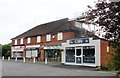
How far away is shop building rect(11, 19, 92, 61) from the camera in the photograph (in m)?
43.1

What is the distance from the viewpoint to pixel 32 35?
50.3 m

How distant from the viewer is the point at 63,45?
115ft

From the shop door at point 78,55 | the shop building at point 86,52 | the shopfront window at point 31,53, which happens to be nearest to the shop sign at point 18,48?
the shopfront window at point 31,53

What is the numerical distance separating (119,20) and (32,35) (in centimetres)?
3945

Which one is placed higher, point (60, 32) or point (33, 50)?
point (60, 32)

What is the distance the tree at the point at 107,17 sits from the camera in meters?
11.6

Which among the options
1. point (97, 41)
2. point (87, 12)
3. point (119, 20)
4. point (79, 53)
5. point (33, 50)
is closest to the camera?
point (119, 20)

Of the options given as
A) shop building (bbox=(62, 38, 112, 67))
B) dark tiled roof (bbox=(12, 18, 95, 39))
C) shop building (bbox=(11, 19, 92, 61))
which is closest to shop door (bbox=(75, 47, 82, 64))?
shop building (bbox=(62, 38, 112, 67))

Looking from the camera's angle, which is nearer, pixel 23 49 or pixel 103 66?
pixel 103 66

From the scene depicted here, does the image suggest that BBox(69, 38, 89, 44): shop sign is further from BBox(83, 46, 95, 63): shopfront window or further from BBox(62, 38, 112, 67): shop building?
BBox(83, 46, 95, 63): shopfront window

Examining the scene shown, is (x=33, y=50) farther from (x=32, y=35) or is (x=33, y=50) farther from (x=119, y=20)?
(x=119, y=20)

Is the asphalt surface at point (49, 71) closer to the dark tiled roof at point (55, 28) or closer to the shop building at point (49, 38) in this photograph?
the shop building at point (49, 38)

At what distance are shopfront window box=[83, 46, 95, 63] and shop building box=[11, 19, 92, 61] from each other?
8708 mm

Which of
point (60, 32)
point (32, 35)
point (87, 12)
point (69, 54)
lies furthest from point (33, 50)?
point (87, 12)
